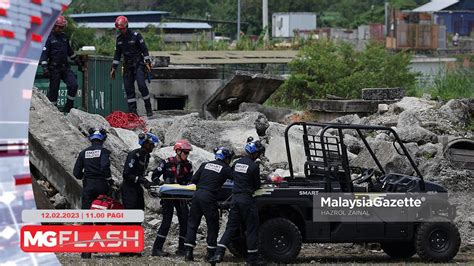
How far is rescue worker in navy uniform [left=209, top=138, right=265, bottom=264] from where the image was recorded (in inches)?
642

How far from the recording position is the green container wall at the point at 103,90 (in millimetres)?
26391

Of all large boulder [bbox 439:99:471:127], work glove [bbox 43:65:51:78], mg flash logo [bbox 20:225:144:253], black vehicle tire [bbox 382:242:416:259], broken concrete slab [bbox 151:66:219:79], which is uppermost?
work glove [bbox 43:65:51:78]

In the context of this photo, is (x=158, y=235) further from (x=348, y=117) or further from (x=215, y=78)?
(x=215, y=78)

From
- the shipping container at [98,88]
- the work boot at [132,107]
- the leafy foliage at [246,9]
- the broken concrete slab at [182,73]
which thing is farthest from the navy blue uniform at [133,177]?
the leafy foliage at [246,9]

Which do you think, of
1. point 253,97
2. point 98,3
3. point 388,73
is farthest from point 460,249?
point 98,3

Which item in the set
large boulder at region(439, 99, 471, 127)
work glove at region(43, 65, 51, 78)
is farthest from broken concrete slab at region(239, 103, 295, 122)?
work glove at region(43, 65, 51, 78)

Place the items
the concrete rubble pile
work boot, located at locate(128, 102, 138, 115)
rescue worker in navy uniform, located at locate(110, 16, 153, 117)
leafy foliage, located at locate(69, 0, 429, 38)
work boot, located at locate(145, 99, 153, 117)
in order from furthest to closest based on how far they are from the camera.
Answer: leafy foliage, located at locate(69, 0, 429, 38), work boot, located at locate(145, 99, 153, 117), work boot, located at locate(128, 102, 138, 115), rescue worker in navy uniform, located at locate(110, 16, 153, 117), the concrete rubble pile

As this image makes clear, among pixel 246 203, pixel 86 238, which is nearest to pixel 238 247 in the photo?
pixel 246 203

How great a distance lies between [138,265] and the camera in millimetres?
16188

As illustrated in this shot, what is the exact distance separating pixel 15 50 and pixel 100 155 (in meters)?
3.98

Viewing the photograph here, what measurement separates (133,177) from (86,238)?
1.89 meters

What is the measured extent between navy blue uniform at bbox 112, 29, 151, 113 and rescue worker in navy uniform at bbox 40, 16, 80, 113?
91 cm

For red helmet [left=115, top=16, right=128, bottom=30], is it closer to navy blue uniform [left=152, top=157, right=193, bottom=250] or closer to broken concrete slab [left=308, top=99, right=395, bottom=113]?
navy blue uniform [left=152, top=157, right=193, bottom=250]

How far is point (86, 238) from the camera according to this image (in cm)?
1572
